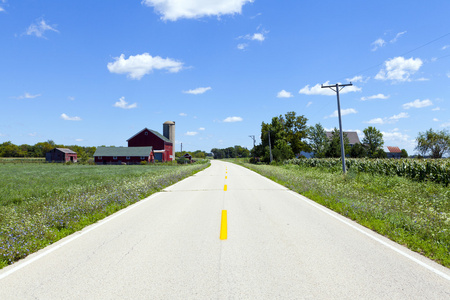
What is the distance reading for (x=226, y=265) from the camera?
4.25 meters

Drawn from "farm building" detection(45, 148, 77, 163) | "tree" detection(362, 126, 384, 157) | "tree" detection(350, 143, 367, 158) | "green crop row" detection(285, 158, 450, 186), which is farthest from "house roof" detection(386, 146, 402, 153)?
"farm building" detection(45, 148, 77, 163)

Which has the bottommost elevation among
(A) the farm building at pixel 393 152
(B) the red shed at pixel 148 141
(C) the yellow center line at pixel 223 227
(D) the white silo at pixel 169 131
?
(C) the yellow center line at pixel 223 227

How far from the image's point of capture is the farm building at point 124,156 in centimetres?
6850

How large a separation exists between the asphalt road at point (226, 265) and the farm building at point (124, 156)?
64.0 meters

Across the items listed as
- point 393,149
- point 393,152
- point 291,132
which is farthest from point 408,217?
point 393,149

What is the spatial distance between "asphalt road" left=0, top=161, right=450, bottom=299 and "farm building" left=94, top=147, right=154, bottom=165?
6403cm

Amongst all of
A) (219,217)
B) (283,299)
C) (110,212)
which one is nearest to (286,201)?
(219,217)

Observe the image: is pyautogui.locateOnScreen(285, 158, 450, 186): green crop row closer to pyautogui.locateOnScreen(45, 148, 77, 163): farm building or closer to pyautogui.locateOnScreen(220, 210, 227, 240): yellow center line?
pyautogui.locateOnScreen(220, 210, 227, 240): yellow center line

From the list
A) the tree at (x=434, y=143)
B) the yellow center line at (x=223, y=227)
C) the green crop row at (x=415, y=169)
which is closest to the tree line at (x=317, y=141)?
the tree at (x=434, y=143)

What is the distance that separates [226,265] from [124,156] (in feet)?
229

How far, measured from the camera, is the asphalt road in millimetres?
3432

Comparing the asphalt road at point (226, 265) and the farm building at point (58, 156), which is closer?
the asphalt road at point (226, 265)

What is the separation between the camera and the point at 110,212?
8.80 meters

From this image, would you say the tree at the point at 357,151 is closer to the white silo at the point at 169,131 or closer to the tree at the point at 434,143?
the tree at the point at 434,143
